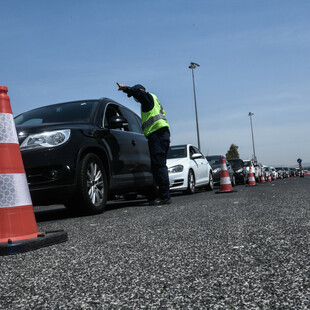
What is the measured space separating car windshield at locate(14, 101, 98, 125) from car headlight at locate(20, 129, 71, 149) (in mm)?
793

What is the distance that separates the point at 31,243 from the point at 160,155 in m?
4.06

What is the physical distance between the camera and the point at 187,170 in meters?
11.0

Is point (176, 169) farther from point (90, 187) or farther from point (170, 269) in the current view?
point (170, 269)

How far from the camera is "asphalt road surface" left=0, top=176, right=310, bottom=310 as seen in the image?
1.77m

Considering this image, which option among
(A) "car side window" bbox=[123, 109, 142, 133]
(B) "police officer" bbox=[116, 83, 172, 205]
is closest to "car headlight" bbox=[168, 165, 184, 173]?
(A) "car side window" bbox=[123, 109, 142, 133]

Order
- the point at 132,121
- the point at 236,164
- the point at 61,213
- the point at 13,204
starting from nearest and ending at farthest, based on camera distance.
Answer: the point at 13,204 < the point at 61,213 < the point at 132,121 < the point at 236,164

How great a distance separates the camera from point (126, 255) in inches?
106

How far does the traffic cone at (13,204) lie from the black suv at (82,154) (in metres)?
1.64

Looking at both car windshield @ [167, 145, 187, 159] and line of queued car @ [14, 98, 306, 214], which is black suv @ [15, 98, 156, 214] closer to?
line of queued car @ [14, 98, 306, 214]

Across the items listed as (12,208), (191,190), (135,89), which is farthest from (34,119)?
(191,190)

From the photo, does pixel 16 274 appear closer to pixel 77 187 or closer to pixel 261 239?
pixel 261 239

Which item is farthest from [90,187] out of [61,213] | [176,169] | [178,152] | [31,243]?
[178,152]

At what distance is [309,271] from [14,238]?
2005mm

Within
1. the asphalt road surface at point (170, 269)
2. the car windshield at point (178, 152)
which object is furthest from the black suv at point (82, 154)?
the car windshield at point (178, 152)
